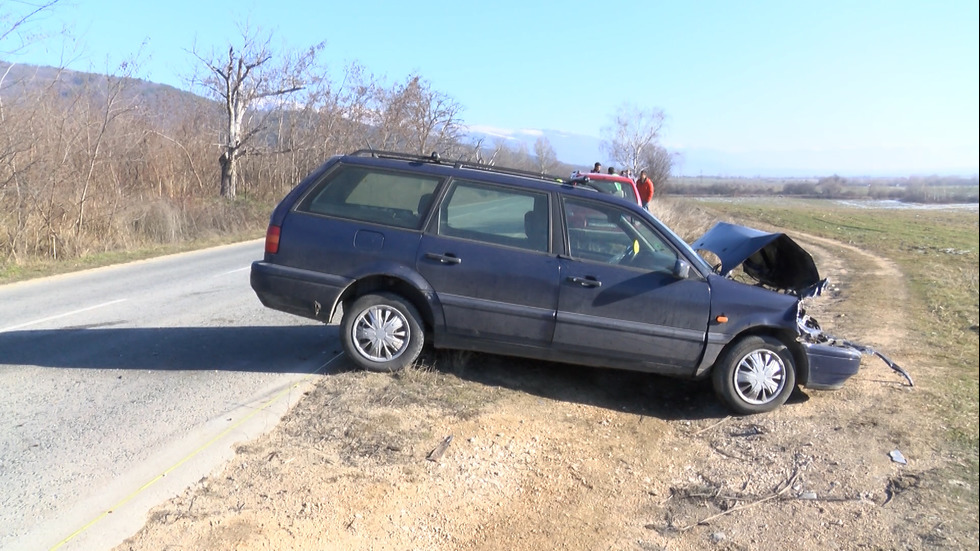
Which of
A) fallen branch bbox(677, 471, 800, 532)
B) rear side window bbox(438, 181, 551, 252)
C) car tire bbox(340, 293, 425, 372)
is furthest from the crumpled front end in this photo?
car tire bbox(340, 293, 425, 372)

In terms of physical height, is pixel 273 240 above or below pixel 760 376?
above

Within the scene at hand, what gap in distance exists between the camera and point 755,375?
6.12 meters

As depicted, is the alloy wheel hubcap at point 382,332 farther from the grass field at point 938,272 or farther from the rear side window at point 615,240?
the grass field at point 938,272

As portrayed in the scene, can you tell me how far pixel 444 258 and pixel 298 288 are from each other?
4.05ft

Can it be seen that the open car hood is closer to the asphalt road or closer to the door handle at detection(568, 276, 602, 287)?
the door handle at detection(568, 276, 602, 287)

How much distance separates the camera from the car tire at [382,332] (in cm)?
617

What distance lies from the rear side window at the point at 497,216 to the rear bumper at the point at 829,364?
2.38 metres

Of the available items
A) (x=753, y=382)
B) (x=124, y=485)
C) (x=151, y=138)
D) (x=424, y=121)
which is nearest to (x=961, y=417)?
(x=753, y=382)

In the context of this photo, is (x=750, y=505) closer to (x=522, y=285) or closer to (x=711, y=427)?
(x=711, y=427)

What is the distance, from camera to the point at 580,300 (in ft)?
19.7

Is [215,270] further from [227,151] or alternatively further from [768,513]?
[227,151]

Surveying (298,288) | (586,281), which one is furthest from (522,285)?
(298,288)

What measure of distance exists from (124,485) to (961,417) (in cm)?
618

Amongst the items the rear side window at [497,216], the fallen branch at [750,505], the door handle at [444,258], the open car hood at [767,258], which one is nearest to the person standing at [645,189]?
the open car hood at [767,258]
